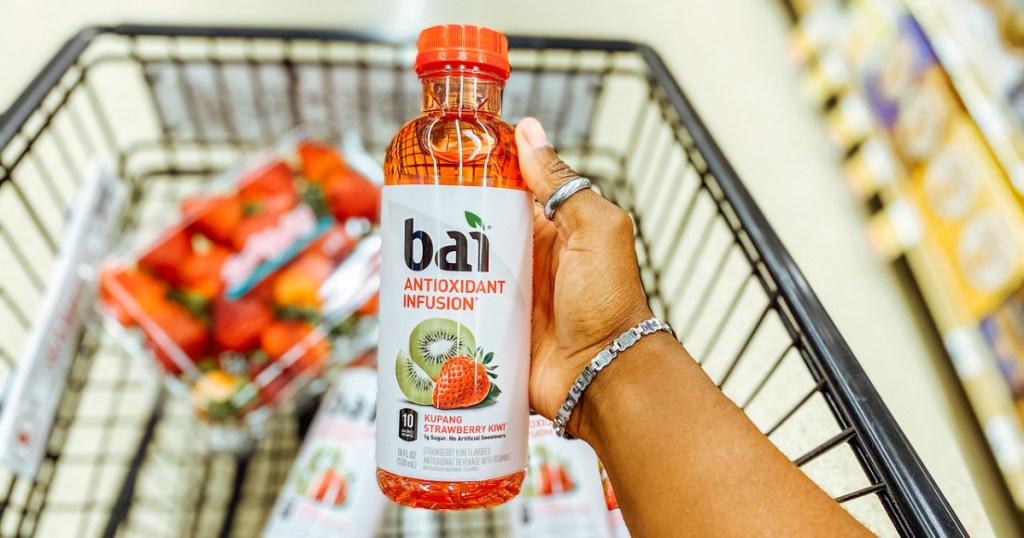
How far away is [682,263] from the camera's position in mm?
996

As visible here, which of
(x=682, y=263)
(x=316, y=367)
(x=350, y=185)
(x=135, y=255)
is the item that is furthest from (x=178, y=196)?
(x=682, y=263)

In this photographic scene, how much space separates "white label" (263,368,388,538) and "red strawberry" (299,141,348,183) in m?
0.36

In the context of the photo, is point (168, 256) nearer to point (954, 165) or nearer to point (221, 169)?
point (221, 169)

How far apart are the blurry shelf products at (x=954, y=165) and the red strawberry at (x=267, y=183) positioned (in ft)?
4.08

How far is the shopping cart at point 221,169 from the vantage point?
0.77m

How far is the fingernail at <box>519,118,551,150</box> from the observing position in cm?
59

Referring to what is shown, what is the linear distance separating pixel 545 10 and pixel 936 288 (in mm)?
1054

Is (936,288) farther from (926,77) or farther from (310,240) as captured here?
(310,240)

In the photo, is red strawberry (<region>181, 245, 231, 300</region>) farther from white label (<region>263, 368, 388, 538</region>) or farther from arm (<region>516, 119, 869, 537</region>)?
arm (<region>516, 119, 869, 537</region>)

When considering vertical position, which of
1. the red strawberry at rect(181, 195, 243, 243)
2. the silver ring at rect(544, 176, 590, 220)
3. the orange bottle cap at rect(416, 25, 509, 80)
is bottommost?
Answer: the silver ring at rect(544, 176, 590, 220)

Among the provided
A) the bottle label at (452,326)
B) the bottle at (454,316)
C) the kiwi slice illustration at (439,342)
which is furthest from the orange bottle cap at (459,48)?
the kiwi slice illustration at (439,342)

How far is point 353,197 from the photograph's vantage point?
1064 millimetres

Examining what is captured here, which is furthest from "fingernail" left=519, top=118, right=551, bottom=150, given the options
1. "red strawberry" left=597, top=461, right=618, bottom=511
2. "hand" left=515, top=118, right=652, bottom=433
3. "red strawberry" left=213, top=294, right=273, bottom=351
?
"red strawberry" left=213, top=294, right=273, bottom=351

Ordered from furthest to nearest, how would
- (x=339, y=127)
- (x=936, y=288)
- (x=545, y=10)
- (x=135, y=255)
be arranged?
(x=545, y=10), (x=936, y=288), (x=339, y=127), (x=135, y=255)
